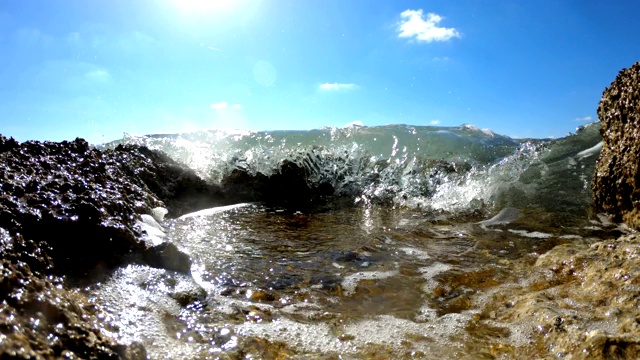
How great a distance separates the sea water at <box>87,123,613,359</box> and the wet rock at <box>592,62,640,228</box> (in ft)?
0.88

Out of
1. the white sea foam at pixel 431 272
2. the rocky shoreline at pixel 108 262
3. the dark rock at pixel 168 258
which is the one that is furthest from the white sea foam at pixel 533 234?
the dark rock at pixel 168 258

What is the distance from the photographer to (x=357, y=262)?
298cm

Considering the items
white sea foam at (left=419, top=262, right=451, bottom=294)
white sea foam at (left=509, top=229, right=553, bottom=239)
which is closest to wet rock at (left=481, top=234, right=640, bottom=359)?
white sea foam at (left=419, top=262, right=451, bottom=294)

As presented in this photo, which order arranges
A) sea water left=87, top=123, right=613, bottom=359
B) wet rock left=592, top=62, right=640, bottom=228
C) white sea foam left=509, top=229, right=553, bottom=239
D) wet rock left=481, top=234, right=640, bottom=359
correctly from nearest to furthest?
wet rock left=481, top=234, right=640, bottom=359 → sea water left=87, top=123, right=613, bottom=359 → white sea foam left=509, top=229, right=553, bottom=239 → wet rock left=592, top=62, right=640, bottom=228

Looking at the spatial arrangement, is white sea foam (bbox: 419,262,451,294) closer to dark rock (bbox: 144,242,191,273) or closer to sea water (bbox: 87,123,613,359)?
sea water (bbox: 87,123,613,359)

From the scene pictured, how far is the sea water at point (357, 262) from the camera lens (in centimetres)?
179

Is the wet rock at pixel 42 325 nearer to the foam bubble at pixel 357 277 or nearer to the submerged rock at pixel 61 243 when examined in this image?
the submerged rock at pixel 61 243

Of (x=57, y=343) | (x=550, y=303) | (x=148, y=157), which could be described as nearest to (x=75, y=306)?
(x=57, y=343)

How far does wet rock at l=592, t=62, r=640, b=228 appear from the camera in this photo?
3795mm

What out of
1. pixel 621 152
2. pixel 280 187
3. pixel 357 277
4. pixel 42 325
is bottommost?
pixel 357 277

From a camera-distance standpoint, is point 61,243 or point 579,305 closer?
point 579,305

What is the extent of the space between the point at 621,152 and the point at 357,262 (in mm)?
3016

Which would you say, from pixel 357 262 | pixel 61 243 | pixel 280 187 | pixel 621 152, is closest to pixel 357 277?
pixel 357 262

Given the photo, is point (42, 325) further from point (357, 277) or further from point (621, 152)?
point (621, 152)
